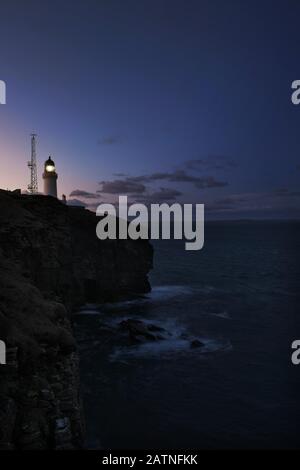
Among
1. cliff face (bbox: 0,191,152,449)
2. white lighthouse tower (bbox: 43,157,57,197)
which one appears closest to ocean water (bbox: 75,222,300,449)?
cliff face (bbox: 0,191,152,449)

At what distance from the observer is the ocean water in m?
33.5

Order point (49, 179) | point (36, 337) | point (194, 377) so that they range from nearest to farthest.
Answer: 1. point (36, 337)
2. point (194, 377)
3. point (49, 179)

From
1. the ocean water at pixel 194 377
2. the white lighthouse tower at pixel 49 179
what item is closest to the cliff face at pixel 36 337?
the ocean water at pixel 194 377

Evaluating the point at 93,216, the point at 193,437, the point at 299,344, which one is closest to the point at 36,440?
the point at 193,437

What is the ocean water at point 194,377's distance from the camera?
33.5 m

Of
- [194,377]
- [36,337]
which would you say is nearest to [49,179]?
[194,377]

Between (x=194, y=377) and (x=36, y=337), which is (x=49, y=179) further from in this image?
(x=36, y=337)

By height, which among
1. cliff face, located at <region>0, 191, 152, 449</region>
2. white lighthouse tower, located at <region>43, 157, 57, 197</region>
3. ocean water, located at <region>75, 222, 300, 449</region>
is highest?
white lighthouse tower, located at <region>43, 157, 57, 197</region>

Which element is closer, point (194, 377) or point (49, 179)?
point (194, 377)

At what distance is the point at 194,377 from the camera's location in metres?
44.7

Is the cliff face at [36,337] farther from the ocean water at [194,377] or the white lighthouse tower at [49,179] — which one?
the white lighthouse tower at [49,179]

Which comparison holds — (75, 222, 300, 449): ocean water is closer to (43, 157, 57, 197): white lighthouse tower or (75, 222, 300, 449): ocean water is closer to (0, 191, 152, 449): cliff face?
(0, 191, 152, 449): cliff face

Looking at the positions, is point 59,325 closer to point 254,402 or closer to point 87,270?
point 254,402
